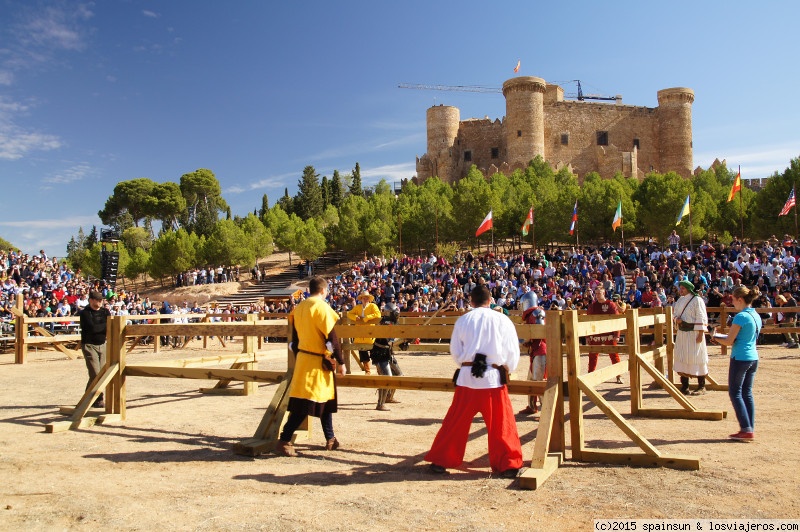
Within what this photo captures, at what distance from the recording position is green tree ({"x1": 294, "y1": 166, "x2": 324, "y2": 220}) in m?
77.4

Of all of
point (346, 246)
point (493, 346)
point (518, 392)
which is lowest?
point (518, 392)

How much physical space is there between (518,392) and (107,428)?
15.7 feet

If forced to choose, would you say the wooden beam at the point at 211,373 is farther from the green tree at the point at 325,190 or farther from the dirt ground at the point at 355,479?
the green tree at the point at 325,190

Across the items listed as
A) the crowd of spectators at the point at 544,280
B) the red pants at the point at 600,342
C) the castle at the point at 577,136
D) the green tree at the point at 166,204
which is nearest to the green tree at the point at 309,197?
the castle at the point at 577,136

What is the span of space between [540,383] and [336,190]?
80.0 metres

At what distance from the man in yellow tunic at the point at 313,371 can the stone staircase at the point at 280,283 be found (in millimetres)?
25777

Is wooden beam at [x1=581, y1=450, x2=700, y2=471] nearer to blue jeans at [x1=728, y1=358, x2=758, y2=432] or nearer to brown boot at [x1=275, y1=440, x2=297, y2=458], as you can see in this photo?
blue jeans at [x1=728, y1=358, x2=758, y2=432]

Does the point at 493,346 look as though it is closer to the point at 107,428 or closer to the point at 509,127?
the point at 107,428

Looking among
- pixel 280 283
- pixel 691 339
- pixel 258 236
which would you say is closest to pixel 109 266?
pixel 280 283

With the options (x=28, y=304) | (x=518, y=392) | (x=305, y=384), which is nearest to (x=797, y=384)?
(x=518, y=392)

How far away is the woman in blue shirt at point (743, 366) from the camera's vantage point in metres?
6.12

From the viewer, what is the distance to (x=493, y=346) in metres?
5.12

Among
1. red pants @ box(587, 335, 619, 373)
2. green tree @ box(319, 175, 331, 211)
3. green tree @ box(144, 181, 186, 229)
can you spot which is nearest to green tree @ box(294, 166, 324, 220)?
green tree @ box(319, 175, 331, 211)

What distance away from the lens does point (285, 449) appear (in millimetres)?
5887
